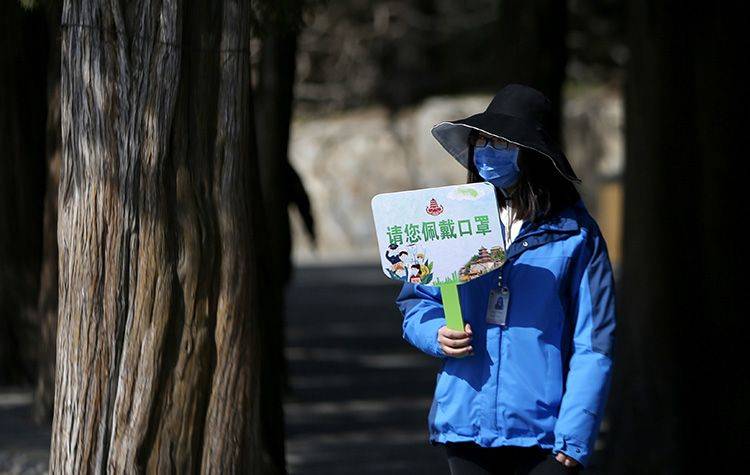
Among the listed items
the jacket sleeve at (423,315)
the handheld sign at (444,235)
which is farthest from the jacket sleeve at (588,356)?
the jacket sleeve at (423,315)

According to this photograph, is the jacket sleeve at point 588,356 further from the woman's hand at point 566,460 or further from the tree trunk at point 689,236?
the tree trunk at point 689,236

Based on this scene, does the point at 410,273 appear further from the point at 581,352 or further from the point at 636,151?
the point at 636,151

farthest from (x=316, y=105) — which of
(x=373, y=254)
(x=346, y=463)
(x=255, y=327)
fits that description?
(x=255, y=327)

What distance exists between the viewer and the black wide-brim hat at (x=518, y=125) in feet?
14.9

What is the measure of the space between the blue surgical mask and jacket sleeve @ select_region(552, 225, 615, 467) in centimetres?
32

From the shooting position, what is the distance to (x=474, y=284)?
4582 mm

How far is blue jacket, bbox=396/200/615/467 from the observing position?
4422 mm

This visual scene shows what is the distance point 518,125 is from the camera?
4.62 metres

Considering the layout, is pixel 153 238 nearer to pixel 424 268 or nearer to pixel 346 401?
pixel 424 268

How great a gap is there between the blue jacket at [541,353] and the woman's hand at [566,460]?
2cm

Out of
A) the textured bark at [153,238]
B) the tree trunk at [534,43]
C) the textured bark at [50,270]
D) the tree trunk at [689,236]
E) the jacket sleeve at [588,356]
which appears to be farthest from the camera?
the tree trunk at [534,43]

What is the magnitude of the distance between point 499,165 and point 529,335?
0.56 m

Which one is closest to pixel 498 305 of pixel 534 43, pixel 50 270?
pixel 534 43

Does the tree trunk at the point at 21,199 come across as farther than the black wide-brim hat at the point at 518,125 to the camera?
Yes
